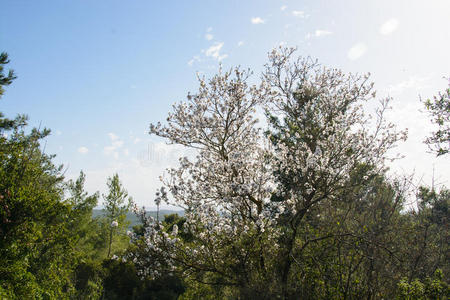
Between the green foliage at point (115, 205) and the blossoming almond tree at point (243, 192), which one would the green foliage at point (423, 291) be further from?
the green foliage at point (115, 205)

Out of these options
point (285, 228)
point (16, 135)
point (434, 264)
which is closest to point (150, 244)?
point (285, 228)

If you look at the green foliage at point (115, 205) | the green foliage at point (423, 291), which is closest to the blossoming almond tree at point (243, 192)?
the green foliage at point (423, 291)

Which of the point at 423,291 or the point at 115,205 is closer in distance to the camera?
the point at 423,291

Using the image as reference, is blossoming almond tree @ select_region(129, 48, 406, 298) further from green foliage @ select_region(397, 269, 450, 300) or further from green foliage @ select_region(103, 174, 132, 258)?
green foliage @ select_region(103, 174, 132, 258)

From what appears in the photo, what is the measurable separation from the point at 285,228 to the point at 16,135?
1379cm

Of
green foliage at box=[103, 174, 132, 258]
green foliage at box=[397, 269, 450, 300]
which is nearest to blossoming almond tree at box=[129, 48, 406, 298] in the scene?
green foliage at box=[397, 269, 450, 300]

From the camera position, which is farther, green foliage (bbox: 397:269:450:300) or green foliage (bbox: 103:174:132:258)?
green foliage (bbox: 103:174:132:258)

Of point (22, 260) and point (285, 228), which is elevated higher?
point (285, 228)

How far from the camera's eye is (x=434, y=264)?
5570 millimetres

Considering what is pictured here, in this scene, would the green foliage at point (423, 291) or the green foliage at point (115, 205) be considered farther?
the green foliage at point (115, 205)

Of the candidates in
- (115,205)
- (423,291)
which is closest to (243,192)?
(423,291)

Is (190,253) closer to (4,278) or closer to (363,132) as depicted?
Answer: (4,278)

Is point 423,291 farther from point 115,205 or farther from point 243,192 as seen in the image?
point 115,205

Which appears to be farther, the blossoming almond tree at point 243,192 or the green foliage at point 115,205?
the green foliage at point 115,205
